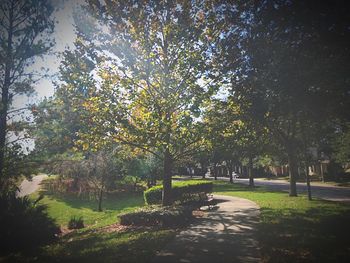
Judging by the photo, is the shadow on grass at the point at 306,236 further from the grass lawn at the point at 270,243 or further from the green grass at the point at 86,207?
the green grass at the point at 86,207

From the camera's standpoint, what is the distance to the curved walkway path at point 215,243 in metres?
7.57

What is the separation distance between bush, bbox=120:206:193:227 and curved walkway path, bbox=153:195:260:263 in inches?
23.9

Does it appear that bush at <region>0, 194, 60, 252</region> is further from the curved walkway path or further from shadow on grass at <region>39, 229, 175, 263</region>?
the curved walkway path

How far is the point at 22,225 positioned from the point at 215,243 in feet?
22.7

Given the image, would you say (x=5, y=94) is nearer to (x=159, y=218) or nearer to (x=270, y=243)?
(x=159, y=218)

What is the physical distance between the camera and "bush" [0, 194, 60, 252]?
32.0ft

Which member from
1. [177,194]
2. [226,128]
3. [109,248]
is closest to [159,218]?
[109,248]

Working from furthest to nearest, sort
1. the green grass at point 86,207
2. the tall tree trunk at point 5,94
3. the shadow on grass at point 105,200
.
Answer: the shadow on grass at point 105,200 → the green grass at point 86,207 → the tall tree trunk at point 5,94

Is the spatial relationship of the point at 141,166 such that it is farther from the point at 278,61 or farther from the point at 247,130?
the point at 278,61

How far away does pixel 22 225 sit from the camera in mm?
10258

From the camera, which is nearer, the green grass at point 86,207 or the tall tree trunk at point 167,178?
the tall tree trunk at point 167,178

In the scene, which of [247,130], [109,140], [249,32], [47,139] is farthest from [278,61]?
[47,139]

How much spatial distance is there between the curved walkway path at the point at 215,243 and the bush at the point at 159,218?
23.9 inches

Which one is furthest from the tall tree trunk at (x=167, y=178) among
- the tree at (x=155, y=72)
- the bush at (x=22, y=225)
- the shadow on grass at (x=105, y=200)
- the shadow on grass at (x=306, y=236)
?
the shadow on grass at (x=105, y=200)
